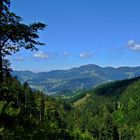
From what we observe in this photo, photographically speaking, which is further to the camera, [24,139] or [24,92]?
[24,92]

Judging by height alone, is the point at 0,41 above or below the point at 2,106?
above

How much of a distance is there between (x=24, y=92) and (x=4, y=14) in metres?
163

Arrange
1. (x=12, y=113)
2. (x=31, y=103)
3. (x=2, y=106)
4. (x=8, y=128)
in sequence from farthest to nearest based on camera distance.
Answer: (x=31, y=103) < (x=12, y=113) < (x=2, y=106) < (x=8, y=128)

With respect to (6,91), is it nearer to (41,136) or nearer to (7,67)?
(7,67)

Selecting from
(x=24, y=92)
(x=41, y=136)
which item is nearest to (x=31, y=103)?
(x=24, y=92)

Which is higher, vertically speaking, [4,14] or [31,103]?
[4,14]

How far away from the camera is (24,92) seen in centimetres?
18675

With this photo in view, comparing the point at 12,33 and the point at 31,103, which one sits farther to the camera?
the point at 31,103

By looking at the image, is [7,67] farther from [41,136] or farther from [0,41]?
[41,136]

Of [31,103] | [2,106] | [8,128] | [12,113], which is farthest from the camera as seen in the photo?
[31,103]

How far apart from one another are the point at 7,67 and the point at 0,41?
168cm

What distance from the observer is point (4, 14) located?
25016mm

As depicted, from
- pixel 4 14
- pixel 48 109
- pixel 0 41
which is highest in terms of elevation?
pixel 4 14

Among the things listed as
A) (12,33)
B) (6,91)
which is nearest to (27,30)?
(12,33)
